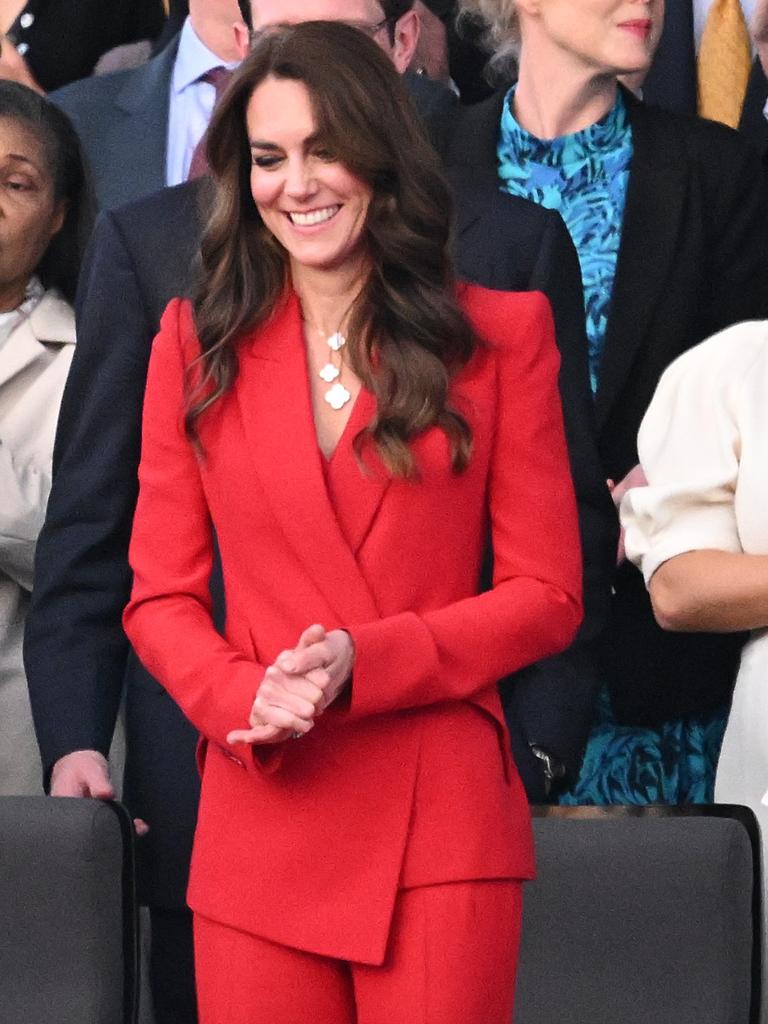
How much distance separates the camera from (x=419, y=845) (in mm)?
1997

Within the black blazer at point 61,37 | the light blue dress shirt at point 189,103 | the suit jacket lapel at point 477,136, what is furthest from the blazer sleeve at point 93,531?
the black blazer at point 61,37

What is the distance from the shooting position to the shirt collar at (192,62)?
388cm

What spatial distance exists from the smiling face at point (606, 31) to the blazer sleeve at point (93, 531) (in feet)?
3.76

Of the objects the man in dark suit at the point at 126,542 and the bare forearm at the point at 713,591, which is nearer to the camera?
the man in dark suit at the point at 126,542

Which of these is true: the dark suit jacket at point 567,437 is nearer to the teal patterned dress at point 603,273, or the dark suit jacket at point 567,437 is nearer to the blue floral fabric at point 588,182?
the teal patterned dress at point 603,273

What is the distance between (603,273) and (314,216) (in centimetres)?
133

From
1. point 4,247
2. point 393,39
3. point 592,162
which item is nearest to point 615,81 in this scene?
point 592,162

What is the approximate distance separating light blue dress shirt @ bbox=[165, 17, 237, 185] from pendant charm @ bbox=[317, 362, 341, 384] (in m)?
1.72

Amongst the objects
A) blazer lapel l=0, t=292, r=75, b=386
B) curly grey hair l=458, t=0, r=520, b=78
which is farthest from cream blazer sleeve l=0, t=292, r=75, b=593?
curly grey hair l=458, t=0, r=520, b=78

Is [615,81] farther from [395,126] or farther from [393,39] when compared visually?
[395,126]

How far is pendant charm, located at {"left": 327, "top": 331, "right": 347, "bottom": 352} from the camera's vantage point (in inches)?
85.6

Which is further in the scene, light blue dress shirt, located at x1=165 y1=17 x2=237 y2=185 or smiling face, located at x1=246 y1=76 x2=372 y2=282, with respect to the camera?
light blue dress shirt, located at x1=165 y1=17 x2=237 y2=185

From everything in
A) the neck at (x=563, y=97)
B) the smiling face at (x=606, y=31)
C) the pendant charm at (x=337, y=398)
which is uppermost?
the smiling face at (x=606, y=31)

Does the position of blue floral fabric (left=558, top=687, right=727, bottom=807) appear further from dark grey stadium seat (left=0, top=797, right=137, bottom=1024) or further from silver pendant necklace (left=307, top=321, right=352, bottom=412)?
silver pendant necklace (left=307, top=321, right=352, bottom=412)
